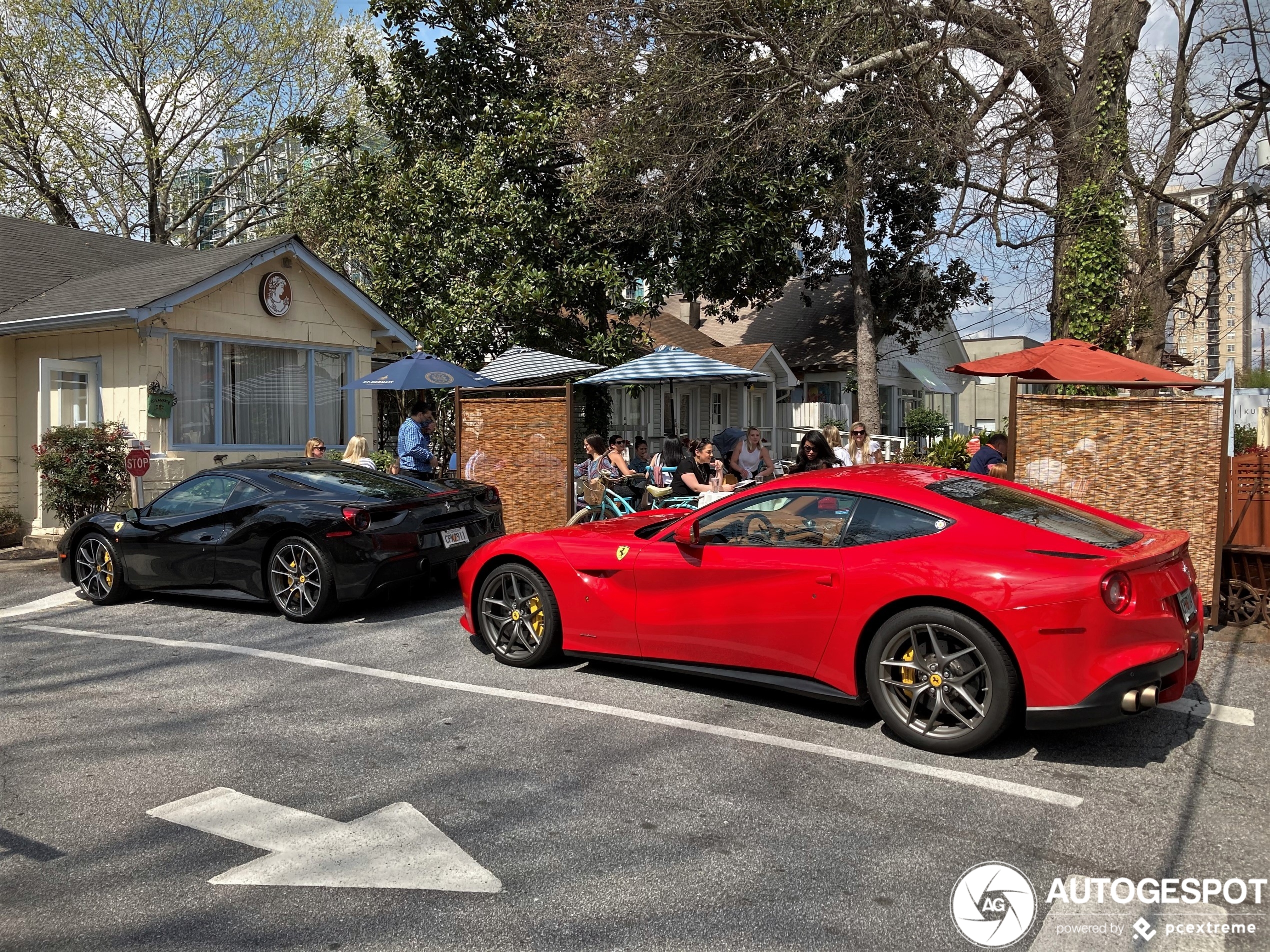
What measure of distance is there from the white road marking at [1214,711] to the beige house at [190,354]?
11840 millimetres

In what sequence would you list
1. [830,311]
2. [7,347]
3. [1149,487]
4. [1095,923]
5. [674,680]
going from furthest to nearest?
[830,311], [7,347], [1149,487], [674,680], [1095,923]

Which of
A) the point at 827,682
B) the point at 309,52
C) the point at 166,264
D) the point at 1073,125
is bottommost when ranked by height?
the point at 827,682

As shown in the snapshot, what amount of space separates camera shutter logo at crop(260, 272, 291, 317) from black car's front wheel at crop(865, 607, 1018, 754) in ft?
39.1

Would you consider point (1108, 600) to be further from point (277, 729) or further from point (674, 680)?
point (277, 729)

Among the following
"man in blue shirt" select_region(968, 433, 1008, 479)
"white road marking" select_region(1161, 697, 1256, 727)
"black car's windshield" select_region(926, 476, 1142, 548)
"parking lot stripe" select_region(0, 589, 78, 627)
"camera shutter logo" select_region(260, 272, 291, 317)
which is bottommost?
"parking lot stripe" select_region(0, 589, 78, 627)

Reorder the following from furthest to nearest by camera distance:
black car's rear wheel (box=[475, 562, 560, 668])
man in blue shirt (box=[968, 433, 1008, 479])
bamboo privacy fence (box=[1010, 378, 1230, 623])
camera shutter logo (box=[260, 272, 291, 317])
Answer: camera shutter logo (box=[260, 272, 291, 317]), man in blue shirt (box=[968, 433, 1008, 479]), bamboo privacy fence (box=[1010, 378, 1230, 623]), black car's rear wheel (box=[475, 562, 560, 668])

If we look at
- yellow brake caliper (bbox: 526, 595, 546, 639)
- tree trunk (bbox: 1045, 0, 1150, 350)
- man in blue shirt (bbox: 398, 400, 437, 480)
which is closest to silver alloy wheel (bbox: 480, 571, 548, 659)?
yellow brake caliper (bbox: 526, 595, 546, 639)

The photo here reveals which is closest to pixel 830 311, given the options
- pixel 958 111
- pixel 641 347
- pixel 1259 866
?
pixel 641 347

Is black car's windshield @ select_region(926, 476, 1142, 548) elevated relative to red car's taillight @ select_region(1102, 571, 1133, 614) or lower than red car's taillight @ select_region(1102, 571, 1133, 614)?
elevated

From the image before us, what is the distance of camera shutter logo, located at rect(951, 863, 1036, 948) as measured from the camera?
303cm

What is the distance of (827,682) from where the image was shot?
16.2ft

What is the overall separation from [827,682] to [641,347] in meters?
14.2

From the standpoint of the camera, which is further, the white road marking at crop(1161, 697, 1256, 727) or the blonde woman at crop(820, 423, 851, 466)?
the blonde woman at crop(820, 423, 851, 466)

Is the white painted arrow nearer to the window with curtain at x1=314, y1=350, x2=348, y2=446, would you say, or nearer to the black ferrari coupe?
the black ferrari coupe
